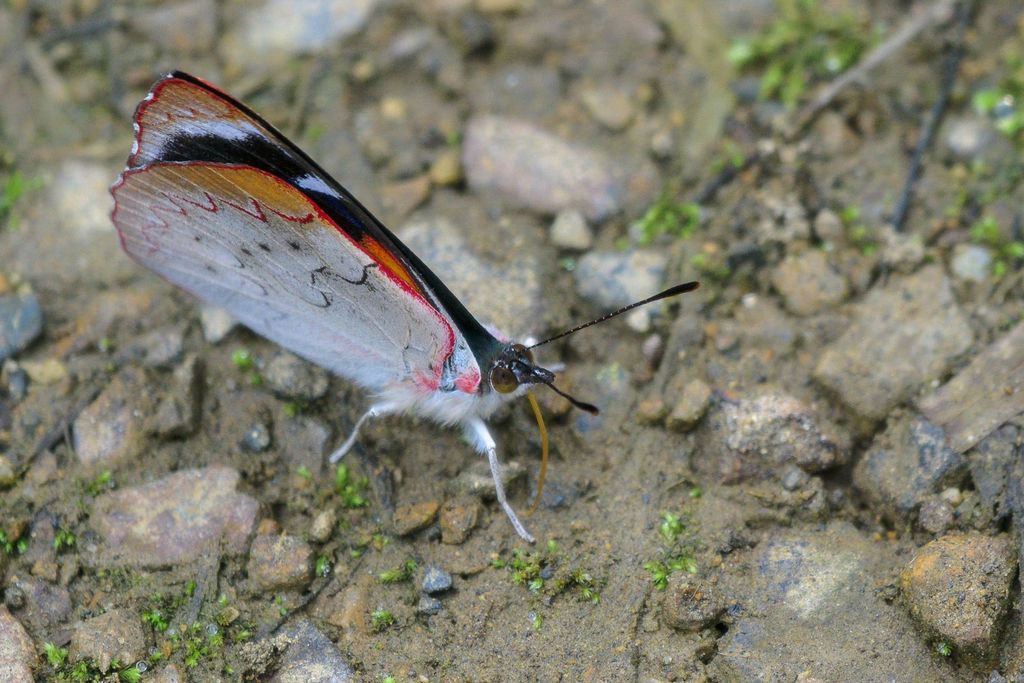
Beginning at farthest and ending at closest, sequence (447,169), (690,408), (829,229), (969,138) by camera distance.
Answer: (447,169) < (969,138) < (829,229) < (690,408)

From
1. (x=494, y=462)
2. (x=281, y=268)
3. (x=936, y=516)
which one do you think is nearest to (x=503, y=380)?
(x=494, y=462)

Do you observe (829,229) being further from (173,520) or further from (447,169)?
(173,520)

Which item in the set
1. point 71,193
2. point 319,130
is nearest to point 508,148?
point 319,130

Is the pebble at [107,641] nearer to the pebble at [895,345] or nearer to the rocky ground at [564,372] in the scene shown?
the rocky ground at [564,372]

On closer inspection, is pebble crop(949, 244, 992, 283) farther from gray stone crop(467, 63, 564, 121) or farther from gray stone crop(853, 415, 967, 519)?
gray stone crop(467, 63, 564, 121)

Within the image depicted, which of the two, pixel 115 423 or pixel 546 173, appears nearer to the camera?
pixel 115 423

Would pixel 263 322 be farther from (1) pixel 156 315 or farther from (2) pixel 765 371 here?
(2) pixel 765 371
